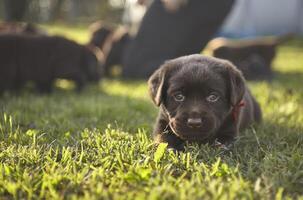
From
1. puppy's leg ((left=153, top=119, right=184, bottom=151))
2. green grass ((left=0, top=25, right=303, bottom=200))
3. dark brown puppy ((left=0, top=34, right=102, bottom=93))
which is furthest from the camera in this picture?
dark brown puppy ((left=0, top=34, right=102, bottom=93))

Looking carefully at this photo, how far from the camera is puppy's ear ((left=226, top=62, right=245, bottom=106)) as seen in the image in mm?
3871

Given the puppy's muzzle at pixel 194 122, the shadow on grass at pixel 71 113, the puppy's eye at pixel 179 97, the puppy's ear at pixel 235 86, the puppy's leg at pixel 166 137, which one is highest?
the puppy's ear at pixel 235 86

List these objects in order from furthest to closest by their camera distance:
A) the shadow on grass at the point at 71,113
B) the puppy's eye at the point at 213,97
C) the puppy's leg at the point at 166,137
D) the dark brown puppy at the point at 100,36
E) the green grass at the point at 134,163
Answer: the dark brown puppy at the point at 100,36
the shadow on grass at the point at 71,113
the puppy's leg at the point at 166,137
the puppy's eye at the point at 213,97
the green grass at the point at 134,163

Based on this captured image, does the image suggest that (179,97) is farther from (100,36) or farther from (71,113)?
(100,36)

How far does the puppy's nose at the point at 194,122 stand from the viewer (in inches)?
143

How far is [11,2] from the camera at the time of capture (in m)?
18.8

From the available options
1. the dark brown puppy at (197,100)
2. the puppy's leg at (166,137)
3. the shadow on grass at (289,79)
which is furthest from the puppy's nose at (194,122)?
the shadow on grass at (289,79)

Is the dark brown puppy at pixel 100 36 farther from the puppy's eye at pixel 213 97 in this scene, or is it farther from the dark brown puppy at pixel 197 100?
the puppy's eye at pixel 213 97

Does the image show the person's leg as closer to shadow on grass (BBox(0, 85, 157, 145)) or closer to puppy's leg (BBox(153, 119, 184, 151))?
shadow on grass (BBox(0, 85, 157, 145))

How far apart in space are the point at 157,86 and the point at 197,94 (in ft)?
1.38

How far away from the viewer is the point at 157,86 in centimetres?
409

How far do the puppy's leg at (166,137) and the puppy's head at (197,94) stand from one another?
126 mm

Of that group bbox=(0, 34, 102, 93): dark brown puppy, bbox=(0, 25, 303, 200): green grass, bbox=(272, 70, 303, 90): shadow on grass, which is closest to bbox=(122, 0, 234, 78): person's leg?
bbox=(272, 70, 303, 90): shadow on grass

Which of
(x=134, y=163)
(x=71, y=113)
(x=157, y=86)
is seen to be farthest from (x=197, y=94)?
(x=71, y=113)
